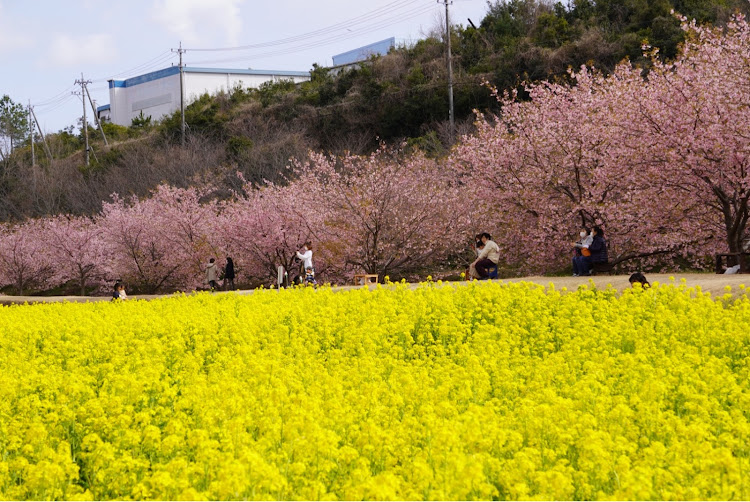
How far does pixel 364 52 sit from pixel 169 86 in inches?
739

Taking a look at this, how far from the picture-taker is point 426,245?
24219 millimetres

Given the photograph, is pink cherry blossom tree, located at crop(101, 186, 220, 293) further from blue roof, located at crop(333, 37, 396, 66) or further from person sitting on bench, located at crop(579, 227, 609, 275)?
blue roof, located at crop(333, 37, 396, 66)

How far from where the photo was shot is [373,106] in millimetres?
46094

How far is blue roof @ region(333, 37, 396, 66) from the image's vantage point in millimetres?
61172

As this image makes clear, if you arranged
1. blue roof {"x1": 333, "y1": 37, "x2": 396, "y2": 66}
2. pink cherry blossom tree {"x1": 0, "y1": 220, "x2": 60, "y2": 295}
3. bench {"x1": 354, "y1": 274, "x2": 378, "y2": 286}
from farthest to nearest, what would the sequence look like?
blue roof {"x1": 333, "y1": 37, "x2": 396, "y2": 66} < pink cherry blossom tree {"x1": 0, "y1": 220, "x2": 60, "y2": 295} < bench {"x1": 354, "y1": 274, "x2": 378, "y2": 286}

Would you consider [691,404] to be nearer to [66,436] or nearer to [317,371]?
[317,371]

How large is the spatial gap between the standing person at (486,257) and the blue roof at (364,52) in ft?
140

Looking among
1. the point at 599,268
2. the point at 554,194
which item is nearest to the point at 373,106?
the point at 554,194

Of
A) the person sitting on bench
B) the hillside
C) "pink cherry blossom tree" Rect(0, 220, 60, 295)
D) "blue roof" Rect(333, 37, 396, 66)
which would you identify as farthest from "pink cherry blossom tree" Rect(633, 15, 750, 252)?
"blue roof" Rect(333, 37, 396, 66)

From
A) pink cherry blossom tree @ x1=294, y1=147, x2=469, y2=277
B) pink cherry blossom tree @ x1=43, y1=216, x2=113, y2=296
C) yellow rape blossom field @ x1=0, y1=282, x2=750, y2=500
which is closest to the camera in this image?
yellow rape blossom field @ x1=0, y1=282, x2=750, y2=500

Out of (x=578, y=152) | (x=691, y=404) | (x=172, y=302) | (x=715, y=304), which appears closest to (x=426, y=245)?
(x=578, y=152)

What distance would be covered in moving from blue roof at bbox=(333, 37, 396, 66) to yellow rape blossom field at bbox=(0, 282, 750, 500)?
49884mm

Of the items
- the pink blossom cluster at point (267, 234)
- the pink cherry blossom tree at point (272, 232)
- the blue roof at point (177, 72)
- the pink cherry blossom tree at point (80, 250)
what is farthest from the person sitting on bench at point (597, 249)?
the blue roof at point (177, 72)

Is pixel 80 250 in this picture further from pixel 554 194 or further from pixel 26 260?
pixel 554 194
